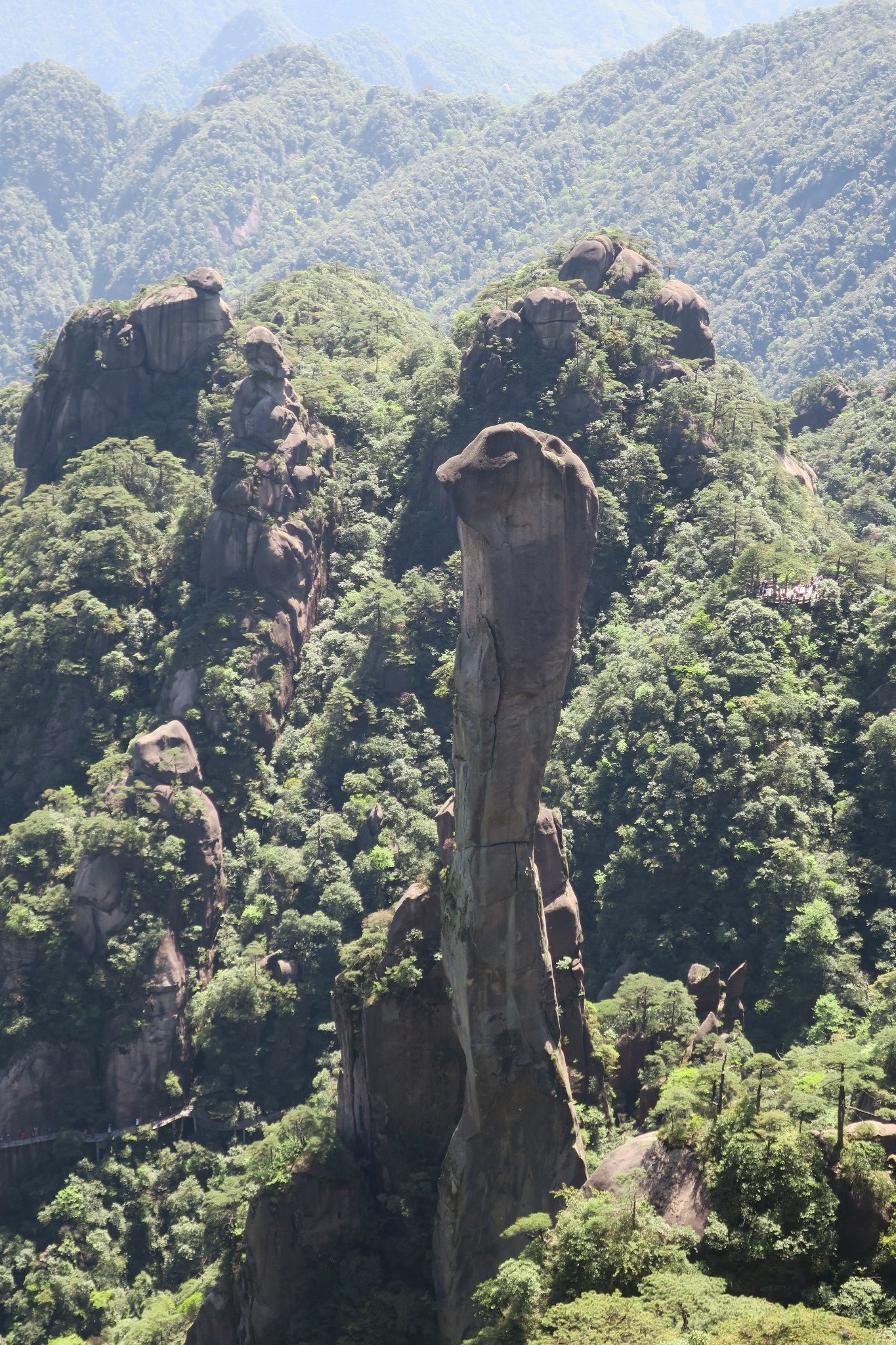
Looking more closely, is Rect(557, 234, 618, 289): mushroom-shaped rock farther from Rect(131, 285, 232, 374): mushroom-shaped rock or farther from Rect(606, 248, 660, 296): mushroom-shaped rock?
Rect(131, 285, 232, 374): mushroom-shaped rock

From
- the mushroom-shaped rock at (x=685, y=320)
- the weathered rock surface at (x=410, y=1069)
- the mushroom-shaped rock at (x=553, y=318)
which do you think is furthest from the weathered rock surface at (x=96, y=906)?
the mushroom-shaped rock at (x=685, y=320)

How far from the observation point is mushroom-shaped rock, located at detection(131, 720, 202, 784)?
210ft

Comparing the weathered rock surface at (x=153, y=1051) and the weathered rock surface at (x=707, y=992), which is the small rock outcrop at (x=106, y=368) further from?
the weathered rock surface at (x=707, y=992)

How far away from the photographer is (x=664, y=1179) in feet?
99.1

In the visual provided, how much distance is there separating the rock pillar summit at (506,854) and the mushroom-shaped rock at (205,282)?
58085 mm

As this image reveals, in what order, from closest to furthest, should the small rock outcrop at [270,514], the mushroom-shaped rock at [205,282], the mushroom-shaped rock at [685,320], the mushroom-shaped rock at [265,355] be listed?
the small rock outcrop at [270,514]
the mushroom-shaped rock at [265,355]
the mushroom-shaped rock at [685,320]
the mushroom-shaped rock at [205,282]

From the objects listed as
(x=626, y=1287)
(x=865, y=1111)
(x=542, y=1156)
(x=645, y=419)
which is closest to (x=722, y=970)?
(x=542, y=1156)

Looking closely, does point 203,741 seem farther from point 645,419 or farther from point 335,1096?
point 645,419

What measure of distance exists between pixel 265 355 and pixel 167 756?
2587cm

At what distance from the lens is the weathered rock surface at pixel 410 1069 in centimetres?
3925

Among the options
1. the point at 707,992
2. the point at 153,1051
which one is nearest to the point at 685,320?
the point at 707,992

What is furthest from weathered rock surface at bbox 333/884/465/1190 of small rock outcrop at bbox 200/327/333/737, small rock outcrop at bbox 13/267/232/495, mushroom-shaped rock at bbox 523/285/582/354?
small rock outcrop at bbox 13/267/232/495

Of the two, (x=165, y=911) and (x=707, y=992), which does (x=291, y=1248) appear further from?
(x=165, y=911)

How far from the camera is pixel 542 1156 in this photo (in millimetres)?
35812
